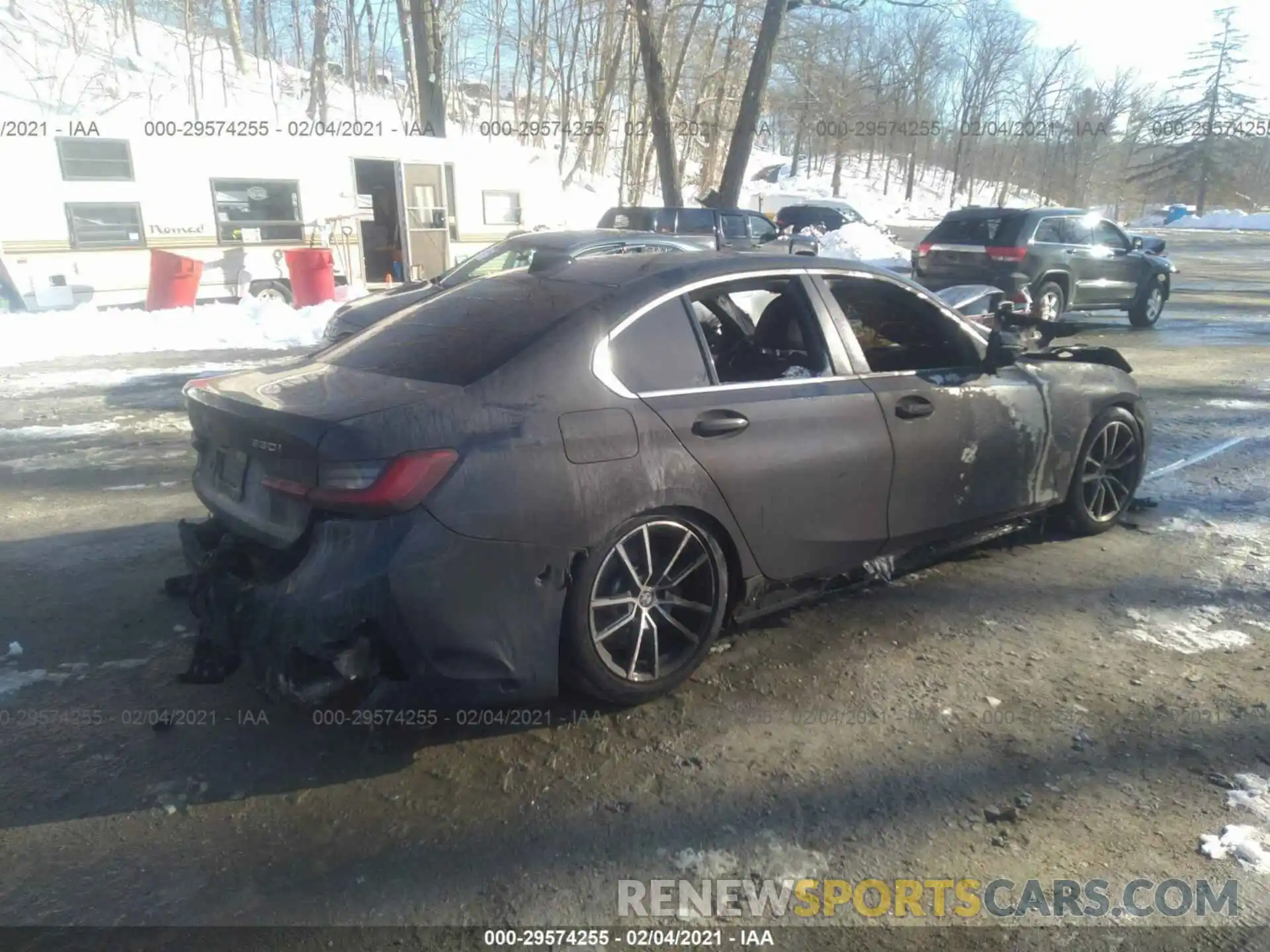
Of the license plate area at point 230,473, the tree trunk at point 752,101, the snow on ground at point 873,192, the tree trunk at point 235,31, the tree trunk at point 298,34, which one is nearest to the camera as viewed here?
the license plate area at point 230,473

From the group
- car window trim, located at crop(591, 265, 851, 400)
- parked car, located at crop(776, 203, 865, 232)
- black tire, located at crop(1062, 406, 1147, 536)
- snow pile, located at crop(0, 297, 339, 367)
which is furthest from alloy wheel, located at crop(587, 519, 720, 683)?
parked car, located at crop(776, 203, 865, 232)

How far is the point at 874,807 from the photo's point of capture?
2.83 metres

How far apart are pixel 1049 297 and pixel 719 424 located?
454 inches

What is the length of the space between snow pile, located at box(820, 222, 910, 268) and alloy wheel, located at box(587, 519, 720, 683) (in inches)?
837

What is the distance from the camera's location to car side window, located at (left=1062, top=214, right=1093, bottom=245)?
44.0 feet

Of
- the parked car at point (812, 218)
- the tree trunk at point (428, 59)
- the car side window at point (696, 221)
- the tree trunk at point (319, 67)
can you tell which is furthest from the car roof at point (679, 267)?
the tree trunk at point (319, 67)

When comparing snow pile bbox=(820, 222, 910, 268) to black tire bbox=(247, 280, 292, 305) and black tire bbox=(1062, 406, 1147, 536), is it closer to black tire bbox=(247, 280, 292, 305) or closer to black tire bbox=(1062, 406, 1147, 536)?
black tire bbox=(247, 280, 292, 305)

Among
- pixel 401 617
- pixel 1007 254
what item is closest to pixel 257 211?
pixel 1007 254

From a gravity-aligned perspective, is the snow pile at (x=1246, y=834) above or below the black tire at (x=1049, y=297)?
below

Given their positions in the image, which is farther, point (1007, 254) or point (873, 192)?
point (873, 192)

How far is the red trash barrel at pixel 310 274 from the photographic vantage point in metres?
14.0

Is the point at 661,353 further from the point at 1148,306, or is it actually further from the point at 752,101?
the point at 752,101

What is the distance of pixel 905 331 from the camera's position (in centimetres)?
457

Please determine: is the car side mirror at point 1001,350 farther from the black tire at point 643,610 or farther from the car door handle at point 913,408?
the black tire at point 643,610
